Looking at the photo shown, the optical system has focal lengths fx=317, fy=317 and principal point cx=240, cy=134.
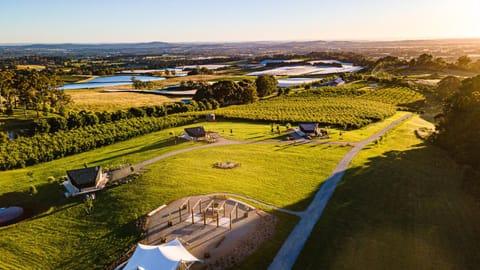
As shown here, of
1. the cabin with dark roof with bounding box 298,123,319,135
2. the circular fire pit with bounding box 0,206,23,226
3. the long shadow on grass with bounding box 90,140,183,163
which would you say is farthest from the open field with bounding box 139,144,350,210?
the circular fire pit with bounding box 0,206,23,226

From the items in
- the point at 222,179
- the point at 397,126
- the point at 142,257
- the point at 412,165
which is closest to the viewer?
the point at 142,257

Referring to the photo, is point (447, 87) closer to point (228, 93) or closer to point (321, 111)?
point (321, 111)

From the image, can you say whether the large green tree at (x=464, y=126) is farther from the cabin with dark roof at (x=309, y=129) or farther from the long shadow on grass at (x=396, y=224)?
the cabin with dark roof at (x=309, y=129)

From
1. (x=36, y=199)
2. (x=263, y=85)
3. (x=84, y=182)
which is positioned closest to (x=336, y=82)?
(x=263, y=85)

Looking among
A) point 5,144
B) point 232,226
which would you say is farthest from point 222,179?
point 5,144

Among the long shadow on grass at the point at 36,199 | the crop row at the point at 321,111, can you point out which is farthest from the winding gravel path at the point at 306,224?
the crop row at the point at 321,111

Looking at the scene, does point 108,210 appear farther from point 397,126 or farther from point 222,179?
point 397,126

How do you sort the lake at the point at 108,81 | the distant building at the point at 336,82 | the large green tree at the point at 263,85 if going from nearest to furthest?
the large green tree at the point at 263,85
the distant building at the point at 336,82
the lake at the point at 108,81
